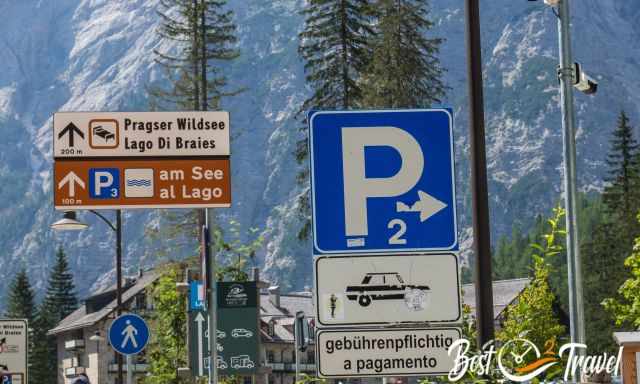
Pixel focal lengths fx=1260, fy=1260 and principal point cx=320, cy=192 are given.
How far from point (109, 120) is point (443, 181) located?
188 inches

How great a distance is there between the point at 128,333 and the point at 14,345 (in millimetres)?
2277

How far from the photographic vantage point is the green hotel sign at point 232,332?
22.8 meters

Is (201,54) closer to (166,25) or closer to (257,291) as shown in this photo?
(166,25)

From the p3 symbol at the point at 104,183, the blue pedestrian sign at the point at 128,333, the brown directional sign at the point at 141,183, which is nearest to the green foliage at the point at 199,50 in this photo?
the blue pedestrian sign at the point at 128,333

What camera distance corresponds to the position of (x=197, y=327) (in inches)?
901

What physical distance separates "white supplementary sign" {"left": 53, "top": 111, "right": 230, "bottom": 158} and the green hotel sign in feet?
39.5

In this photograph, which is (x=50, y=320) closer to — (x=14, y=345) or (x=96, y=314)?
(x=96, y=314)

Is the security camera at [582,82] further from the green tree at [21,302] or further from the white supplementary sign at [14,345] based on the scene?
the green tree at [21,302]

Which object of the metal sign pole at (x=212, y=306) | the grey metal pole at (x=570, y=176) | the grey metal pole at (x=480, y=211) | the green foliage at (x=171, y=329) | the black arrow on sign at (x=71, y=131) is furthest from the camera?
the green foliage at (x=171, y=329)

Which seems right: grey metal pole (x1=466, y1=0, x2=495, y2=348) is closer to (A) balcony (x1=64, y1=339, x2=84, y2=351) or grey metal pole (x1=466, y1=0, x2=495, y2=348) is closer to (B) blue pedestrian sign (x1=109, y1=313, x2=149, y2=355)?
(B) blue pedestrian sign (x1=109, y1=313, x2=149, y2=355)

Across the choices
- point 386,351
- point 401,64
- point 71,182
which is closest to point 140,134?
point 71,182

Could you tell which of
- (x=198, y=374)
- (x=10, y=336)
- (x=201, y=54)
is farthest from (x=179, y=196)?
(x=201, y=54)

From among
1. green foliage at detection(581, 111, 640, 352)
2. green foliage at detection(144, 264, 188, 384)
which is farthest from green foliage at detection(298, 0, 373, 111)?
green foliage at detection(581, 111, 640, 352)

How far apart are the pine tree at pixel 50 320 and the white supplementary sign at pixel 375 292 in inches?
5155
